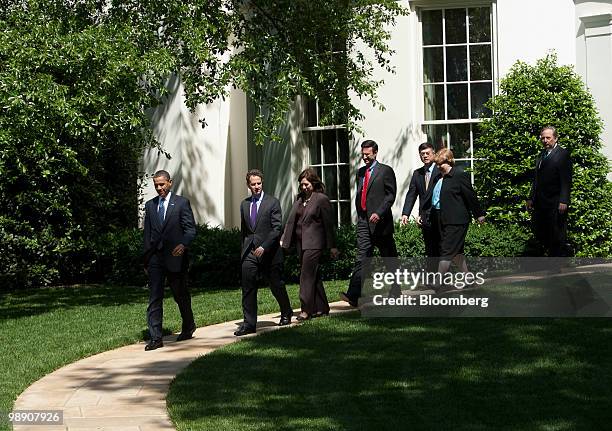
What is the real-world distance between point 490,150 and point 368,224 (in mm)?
4551

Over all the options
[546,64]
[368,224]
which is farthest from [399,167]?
[368,224]

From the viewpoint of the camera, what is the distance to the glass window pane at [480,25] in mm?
17688

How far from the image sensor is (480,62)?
17.8m

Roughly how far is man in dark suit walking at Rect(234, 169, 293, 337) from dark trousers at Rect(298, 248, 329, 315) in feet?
1.19

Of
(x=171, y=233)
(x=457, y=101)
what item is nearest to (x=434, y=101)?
(x=457, y=101)

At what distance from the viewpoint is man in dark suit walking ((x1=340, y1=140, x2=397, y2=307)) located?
12961 mm

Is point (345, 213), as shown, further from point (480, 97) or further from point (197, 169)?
point (197, 169)

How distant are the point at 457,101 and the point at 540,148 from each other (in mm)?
1953

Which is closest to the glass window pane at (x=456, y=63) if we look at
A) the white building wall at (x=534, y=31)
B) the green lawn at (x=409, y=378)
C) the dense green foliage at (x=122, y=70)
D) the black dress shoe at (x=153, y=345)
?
the white building wall at (x=534, y=31)

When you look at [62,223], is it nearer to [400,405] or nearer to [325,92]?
[325,92]

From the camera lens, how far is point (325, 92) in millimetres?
16500

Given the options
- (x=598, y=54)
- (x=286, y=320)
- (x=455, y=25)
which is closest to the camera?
(x=286, y=320)

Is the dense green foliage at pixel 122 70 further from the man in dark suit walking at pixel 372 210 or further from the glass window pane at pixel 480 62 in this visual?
the man in dark suit walking at pixel 372 210

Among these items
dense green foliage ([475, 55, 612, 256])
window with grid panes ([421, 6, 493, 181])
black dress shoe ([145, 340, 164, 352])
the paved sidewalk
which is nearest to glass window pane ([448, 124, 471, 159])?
window with grid panes ([421, 6, 493, 181])
